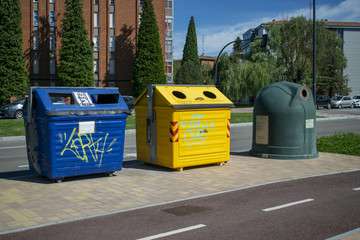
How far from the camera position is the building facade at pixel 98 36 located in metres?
43.9

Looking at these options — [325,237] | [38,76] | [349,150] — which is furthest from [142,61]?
[325,237]

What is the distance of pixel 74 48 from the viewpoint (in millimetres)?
39656

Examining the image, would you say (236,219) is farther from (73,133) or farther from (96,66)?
(96,66)

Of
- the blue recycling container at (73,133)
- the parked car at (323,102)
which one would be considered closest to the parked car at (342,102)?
the parked car at (323,102)

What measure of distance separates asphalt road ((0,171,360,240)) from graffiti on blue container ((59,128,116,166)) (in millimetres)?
2225

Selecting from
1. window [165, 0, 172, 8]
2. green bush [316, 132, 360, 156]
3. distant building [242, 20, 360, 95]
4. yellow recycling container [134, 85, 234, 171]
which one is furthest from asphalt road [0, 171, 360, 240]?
distant building [242, 20, 360, 95]

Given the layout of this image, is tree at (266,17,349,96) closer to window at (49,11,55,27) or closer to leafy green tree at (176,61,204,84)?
leafy green tree at (176,61,204,84)

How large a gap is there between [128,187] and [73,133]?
1400 millimetres

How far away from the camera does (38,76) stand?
145 feet

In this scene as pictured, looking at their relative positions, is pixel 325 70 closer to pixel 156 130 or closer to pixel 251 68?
pixel 251 68

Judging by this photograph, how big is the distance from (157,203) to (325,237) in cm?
243

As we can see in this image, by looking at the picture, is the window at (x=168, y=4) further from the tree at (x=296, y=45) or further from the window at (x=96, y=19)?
the tree at (x=296, y=45)

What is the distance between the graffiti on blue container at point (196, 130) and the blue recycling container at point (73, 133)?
1.41 meters

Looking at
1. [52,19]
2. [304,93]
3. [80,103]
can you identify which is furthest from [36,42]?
[80,103]
